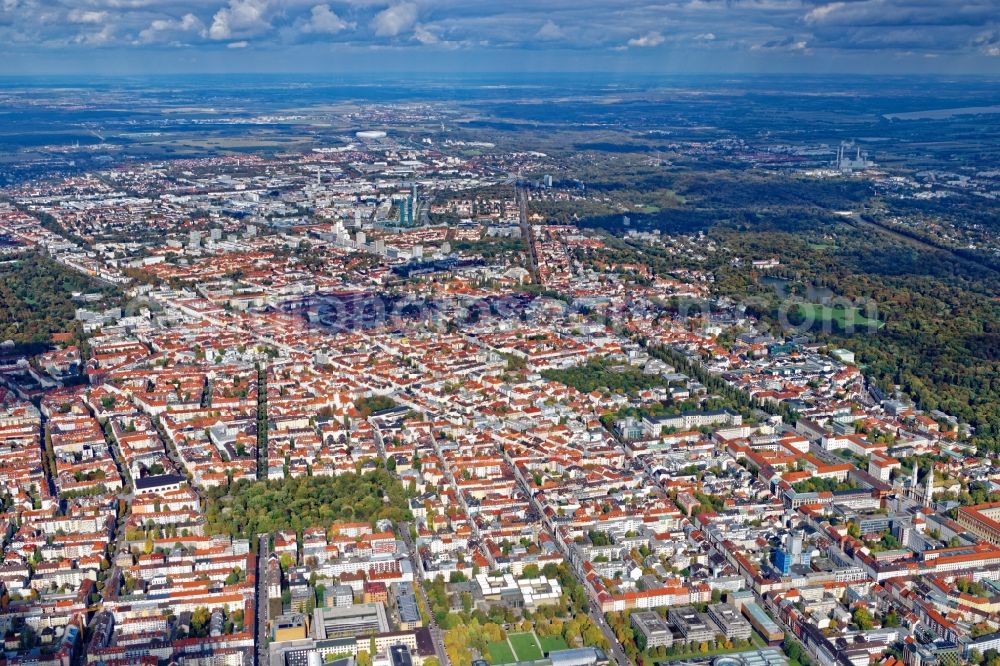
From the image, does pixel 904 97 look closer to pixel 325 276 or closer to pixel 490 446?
pixel 325 276

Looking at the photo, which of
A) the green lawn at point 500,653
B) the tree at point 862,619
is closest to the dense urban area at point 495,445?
the green lawn at point 500,653

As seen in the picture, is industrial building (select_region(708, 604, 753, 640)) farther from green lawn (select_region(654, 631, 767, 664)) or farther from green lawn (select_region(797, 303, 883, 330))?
green lawn (select_region(797, 303, 883, 330))

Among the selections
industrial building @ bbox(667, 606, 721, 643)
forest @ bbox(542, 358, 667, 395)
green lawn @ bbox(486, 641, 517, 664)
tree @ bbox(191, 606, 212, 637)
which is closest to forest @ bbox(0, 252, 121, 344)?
forest @ bbox(542, 358, 667, 395)

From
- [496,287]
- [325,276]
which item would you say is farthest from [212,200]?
[496,287]

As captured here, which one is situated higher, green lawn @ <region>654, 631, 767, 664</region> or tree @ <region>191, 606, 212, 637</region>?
tree @ <region>191, 606, 212, 637</region>

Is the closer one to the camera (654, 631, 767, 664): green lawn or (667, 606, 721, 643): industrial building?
(654, 631, 767, 664): green lawn

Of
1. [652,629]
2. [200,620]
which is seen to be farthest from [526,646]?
[200,620]

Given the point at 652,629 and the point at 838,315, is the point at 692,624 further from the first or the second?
the point at 838,315
